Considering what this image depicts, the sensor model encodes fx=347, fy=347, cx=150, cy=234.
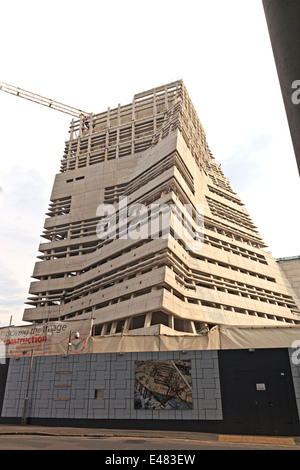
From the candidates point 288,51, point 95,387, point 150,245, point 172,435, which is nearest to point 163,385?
point 172,435

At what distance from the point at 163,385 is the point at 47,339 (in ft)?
30.0

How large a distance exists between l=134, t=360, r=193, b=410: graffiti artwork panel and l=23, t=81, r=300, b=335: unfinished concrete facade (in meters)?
19.1

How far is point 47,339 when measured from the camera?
2400 centimetres

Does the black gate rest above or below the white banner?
below

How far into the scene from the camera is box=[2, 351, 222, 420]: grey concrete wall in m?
18.7

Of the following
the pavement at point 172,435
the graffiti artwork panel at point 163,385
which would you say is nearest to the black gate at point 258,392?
the pavement at point 172,435

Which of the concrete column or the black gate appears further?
the black gate

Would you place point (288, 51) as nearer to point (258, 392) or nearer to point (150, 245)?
point (258, 392)

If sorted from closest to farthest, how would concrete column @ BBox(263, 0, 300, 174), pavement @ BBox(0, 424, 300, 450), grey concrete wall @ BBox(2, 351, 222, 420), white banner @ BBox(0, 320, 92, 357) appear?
1. concrete column @ BBox(263, 0, 300, 174)
2. pavement @ BBox(0, 424, 300, 450)
3. grey concrete wall @ BBox(2, 351, 222, 420)
4. white banner @ BBox(0, 320, 92, 357)

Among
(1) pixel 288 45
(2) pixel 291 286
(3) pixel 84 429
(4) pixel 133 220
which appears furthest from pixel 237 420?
(2) pixel 291 286

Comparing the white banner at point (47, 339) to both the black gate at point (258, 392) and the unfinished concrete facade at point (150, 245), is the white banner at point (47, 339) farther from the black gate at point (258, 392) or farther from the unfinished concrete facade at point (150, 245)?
the unfinished concrete facade at point (150, 245)

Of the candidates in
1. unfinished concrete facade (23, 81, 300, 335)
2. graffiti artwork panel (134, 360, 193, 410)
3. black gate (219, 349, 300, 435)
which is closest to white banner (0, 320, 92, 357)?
graffiti artwork panel (134, 360, 193, 410)

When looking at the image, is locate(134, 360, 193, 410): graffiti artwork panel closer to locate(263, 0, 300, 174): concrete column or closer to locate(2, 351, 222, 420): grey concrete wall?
locate(2, 351, 222, 420): grey concrete wall
